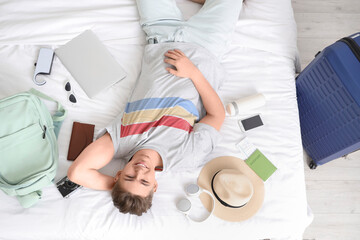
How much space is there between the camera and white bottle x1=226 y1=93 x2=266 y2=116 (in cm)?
137

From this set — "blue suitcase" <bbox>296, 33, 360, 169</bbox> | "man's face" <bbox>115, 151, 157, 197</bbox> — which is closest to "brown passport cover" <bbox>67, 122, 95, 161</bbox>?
"man's face" <bbox>115, 151, 157, 197</bbox>

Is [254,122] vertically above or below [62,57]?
below

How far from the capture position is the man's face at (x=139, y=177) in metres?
1.07

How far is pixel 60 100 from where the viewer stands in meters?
1.40

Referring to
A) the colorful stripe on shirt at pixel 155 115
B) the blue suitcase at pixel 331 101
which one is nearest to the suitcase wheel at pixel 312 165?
the blue suitcase at pixel 331 101

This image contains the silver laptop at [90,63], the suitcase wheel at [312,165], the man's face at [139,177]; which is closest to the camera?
the man's face at [139,177]

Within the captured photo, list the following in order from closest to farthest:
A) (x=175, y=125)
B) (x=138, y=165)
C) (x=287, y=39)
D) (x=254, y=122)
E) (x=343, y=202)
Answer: (x=138, y=165)
(x=175, y=125)
(x=254, y=122)
(x=287, y=39)
(x=343, y=202)

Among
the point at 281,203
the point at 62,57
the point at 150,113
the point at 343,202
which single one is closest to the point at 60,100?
the point at 62,57

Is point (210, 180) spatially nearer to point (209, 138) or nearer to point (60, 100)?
point (209, 138)

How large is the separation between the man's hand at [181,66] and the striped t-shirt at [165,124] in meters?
0.03

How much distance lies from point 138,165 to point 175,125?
26 centimetres

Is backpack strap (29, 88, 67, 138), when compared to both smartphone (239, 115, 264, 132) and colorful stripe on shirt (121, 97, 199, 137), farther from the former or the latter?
smartphone (239, 115, 264, 132)

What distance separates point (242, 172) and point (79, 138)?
2.71 feet

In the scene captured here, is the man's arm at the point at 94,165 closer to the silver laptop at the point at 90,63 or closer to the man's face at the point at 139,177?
the man's face at the point at 139,177
